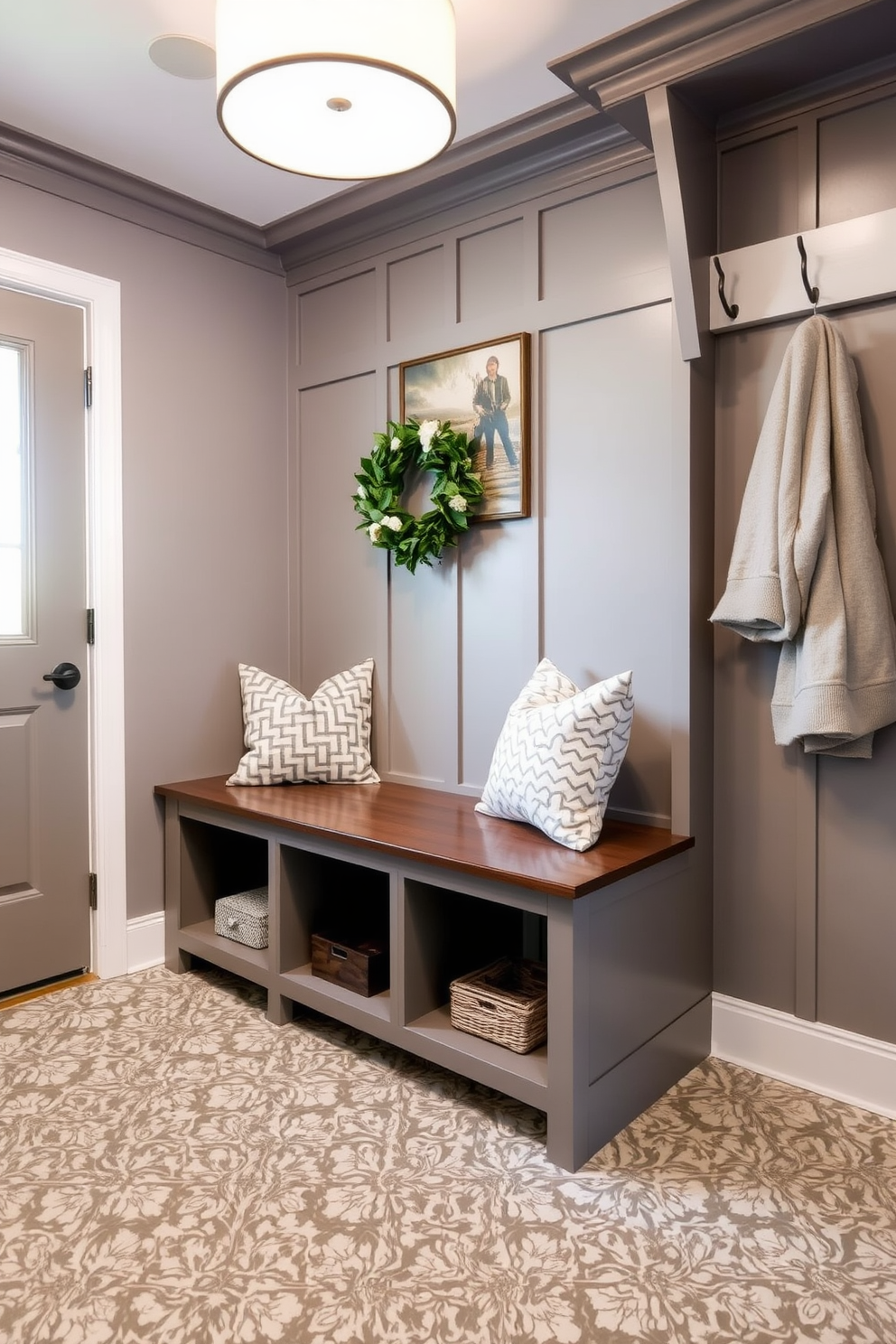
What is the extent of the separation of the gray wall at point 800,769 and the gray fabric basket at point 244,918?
1.36 metres

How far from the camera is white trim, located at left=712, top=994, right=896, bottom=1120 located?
2096mm

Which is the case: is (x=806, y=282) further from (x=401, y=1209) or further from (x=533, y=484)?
(x=401, y=1209)

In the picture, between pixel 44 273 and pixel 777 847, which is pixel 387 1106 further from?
pixel 44 273

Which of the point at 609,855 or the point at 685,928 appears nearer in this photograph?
the point at 609,855

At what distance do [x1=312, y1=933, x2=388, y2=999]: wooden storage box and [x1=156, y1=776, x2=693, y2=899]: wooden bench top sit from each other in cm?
34

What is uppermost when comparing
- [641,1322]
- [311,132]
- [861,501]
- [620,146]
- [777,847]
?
[620,146]

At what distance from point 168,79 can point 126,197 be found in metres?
0.65

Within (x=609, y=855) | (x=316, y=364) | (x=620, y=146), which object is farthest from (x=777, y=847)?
(x=316, y=364)

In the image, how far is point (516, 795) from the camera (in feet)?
7.43

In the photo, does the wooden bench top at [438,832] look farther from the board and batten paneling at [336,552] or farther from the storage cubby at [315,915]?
the board and batten paneling at [336,552]

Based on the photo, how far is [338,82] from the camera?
1655 millimetres

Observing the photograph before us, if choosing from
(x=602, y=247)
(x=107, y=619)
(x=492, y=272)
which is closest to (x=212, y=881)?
(x=107, y=619)

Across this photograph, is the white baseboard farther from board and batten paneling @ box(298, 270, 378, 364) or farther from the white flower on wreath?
board and batten paneling @ box(298, 270, 378, 364)

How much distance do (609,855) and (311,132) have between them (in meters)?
1.68
